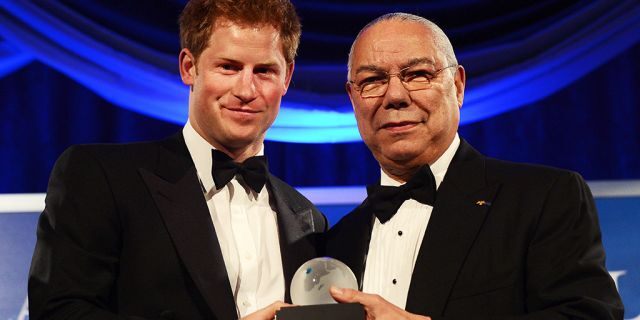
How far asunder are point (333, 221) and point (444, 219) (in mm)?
1226

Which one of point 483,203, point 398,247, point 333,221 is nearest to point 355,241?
point 398,247

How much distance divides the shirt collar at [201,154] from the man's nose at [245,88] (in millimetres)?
208

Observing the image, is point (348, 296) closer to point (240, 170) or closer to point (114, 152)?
point (240, 170)

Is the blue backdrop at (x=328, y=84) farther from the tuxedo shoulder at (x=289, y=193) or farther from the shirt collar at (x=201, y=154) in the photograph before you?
the shirt collar at (x=201, y=154)

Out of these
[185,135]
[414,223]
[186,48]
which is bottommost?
[414,223]

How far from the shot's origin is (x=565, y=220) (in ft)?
7.67

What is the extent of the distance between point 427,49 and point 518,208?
0.60 m

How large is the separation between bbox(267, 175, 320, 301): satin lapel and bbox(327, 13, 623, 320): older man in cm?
10

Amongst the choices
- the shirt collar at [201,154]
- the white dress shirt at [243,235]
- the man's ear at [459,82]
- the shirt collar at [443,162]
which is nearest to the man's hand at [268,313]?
the white dress shirt at [243,235]

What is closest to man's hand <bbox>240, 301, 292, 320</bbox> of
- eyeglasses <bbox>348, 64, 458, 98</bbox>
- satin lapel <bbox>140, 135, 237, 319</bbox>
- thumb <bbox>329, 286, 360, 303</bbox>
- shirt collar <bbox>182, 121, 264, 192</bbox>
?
thumb <bbox>329, 286, 360, 303</bbox>

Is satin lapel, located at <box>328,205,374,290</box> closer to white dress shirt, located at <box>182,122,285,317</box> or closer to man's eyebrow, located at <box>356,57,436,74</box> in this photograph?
white dress shirt, located at <box>182,122,285,317</box>

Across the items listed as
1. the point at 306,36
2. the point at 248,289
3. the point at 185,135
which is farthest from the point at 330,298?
the point at 306,36

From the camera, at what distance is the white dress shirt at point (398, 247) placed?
97.6 inches

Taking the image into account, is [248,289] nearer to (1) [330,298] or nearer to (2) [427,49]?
(1) [330,298]
